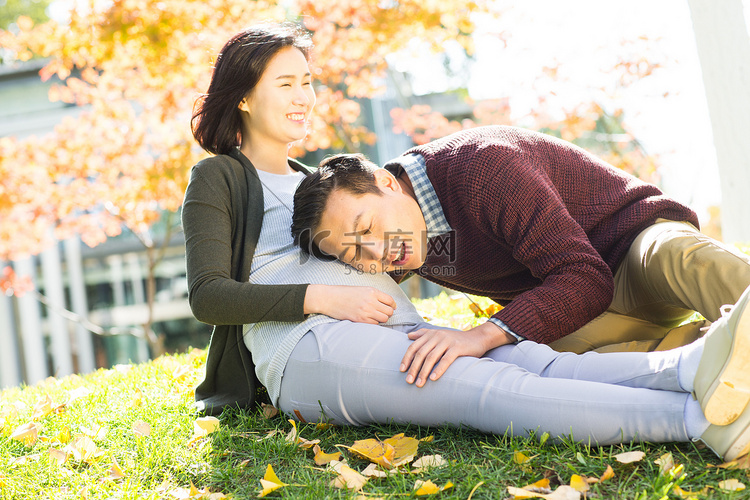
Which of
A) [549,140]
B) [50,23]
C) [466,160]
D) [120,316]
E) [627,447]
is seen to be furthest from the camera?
[120,316]

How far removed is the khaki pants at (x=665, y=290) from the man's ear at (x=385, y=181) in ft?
3.01

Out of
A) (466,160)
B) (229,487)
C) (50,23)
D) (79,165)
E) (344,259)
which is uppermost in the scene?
(50,23)

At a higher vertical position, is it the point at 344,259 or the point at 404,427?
the point at 344,259

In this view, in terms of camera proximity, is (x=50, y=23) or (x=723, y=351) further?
(x=50, y=23)

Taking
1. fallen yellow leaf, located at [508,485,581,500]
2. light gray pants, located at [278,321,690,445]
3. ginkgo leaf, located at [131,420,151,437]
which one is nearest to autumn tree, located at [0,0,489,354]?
ginkgo leaf, located at [131,420,151,437]

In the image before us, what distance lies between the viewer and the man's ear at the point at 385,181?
236cm

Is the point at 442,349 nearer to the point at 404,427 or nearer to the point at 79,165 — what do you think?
the point at 404,427

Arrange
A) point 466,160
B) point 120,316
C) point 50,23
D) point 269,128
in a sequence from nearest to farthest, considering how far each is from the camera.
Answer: point 466,160, point 269,128, point 50,23, point 120,316

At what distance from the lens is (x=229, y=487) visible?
5.83 feet

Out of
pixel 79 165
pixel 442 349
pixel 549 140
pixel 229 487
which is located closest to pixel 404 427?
pixel 442 349

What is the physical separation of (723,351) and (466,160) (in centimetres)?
113

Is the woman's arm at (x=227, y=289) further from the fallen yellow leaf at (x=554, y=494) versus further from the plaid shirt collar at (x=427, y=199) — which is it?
the fallen yellow leaf at (x=554, y=494)

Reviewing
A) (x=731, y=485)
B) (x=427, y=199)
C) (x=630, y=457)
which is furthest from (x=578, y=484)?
(x=427, y=199)

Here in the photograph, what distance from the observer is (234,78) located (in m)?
2.67
